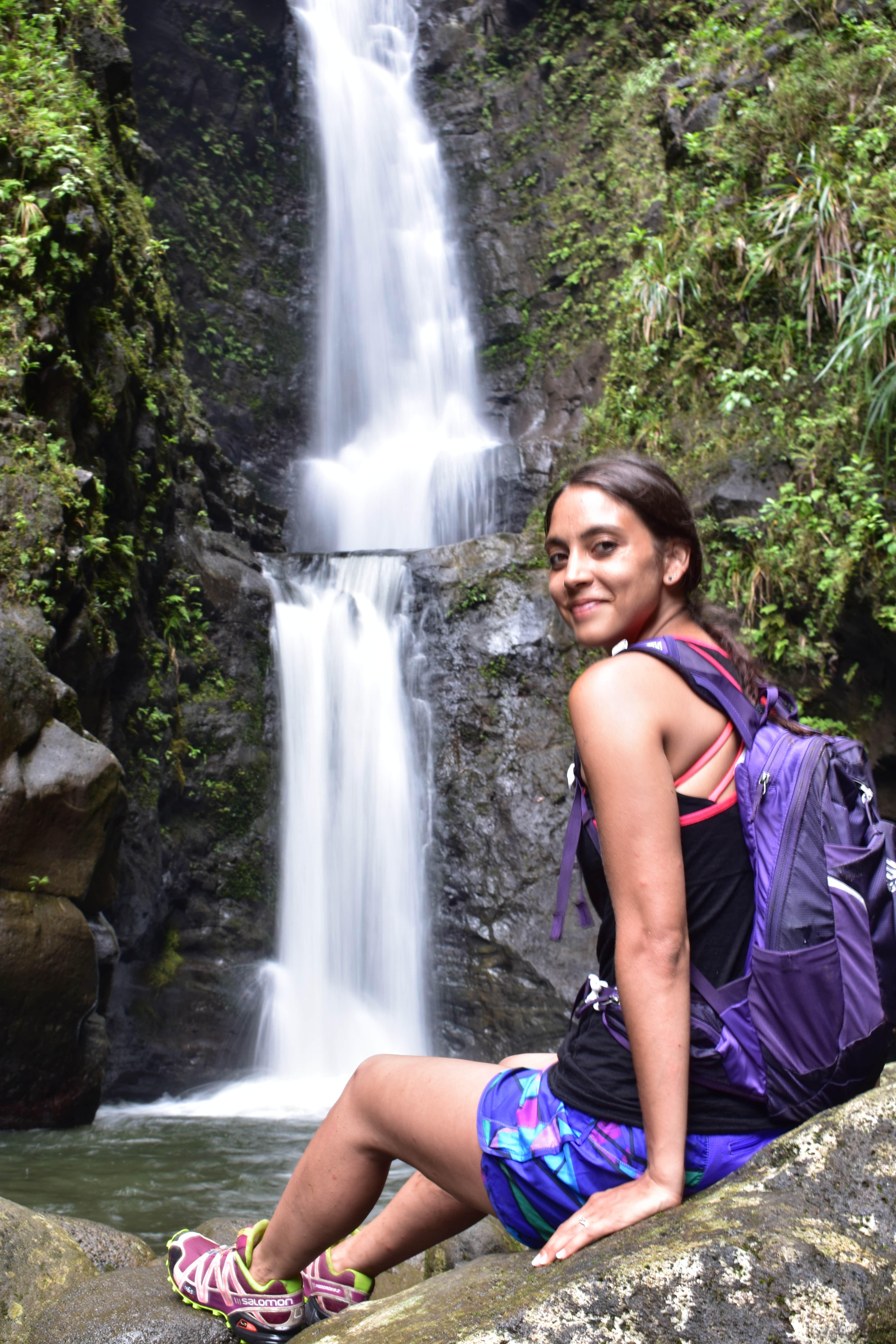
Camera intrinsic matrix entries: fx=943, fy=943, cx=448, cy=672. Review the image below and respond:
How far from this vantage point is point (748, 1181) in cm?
148

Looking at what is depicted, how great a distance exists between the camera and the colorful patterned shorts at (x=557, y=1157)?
5.11ft

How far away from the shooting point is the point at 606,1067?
1.63 m

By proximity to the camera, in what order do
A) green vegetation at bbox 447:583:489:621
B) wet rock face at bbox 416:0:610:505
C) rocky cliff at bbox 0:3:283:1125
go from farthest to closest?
wet rock face at bbox 416:0:610:505 < green vegetation at bbox 447:583:489:621 < rocky cliff at bbox 0:3:283:1125

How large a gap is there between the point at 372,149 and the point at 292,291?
323 centimetres

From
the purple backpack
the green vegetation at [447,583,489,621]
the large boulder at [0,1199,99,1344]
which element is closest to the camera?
the purple backpack

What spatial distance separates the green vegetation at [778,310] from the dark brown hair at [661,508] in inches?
193

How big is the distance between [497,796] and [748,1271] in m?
7.49

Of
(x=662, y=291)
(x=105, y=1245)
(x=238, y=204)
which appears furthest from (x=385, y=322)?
(x=105, y=1245)

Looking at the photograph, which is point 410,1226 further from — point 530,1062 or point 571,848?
point 571,848

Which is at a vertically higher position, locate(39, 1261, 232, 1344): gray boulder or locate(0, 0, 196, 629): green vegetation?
locate(0, 0, 196, 629): green vegetation

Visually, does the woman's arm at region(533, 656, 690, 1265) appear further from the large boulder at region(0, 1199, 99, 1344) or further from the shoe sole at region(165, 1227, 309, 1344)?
the large boulder at region(0, 1199, 99, 1344)

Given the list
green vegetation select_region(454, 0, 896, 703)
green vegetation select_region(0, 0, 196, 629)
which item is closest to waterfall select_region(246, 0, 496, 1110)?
green vegetation select_region(0, 0, 196, 629)

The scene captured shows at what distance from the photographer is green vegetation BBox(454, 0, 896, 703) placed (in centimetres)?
681

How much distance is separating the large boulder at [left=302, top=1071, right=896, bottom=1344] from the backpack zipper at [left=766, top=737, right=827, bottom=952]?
1.06 feet
